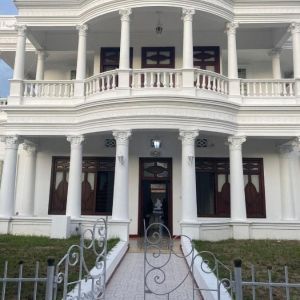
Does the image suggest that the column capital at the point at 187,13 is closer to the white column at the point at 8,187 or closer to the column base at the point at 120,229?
the column base at the point at 120,229

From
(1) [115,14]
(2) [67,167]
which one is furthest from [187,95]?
(2) [67,167]

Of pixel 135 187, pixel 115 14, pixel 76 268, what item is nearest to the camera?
pixel 76 268

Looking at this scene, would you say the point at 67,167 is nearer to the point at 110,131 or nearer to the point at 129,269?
the point at 110,131

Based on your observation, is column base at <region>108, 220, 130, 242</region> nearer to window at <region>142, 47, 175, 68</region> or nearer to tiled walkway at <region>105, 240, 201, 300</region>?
tiled walkway at <region>105, 240, 201, 300</region>

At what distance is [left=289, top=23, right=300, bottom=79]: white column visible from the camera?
1336 cm

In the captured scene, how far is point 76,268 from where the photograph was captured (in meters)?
7.86

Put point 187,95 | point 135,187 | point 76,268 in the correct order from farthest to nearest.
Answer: point 135,187 → point 187,95 → point 76,268

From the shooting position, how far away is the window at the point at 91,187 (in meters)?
15.3

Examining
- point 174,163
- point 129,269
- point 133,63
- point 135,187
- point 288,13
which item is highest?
point 288,13

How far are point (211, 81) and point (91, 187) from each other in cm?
655

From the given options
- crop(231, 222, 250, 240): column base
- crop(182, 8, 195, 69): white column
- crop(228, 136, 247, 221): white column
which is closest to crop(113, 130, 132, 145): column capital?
crop(182, 8, 195, 69): white column

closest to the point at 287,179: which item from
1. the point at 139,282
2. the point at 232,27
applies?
the point at 232,27

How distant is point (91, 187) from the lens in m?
15.5

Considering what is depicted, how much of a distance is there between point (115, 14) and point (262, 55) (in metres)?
6.84
